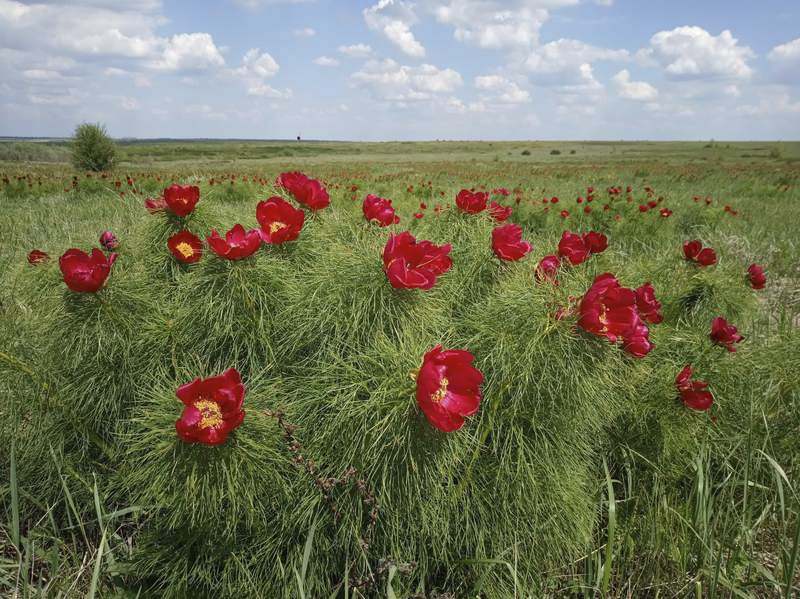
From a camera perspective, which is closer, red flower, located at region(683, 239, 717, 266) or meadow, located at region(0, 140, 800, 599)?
meadow, located at region(0, 140, 800, 599)

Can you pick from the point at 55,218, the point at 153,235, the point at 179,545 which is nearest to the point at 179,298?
the point at 153,235

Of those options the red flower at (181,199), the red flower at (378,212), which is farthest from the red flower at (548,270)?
the red flower at (181,199)

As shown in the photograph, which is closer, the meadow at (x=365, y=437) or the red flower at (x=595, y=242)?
the meadow at (x=365, y=437)

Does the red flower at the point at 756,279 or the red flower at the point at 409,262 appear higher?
the red flower at the point at 409,262

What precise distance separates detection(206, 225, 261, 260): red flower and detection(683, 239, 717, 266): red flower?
114 inches

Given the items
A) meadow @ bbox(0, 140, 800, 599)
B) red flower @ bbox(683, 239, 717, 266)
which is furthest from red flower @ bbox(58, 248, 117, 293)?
red flower @ bbox(683, 239, 717, 266)

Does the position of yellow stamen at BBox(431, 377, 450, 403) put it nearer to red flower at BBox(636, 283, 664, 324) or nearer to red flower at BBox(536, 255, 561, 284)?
red flower at BBox(536, 255, 561, 284)

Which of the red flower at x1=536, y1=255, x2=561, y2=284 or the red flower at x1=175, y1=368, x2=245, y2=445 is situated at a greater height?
the red flower at x1=536, y1=255, x2=561, y2=284

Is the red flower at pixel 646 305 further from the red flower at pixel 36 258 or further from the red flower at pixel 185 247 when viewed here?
the red flower at pixel 36 258

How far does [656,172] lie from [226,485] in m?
27.7

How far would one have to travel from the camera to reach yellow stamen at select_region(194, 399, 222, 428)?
144 cm

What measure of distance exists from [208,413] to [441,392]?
0.75 metres

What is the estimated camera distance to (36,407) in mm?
2207

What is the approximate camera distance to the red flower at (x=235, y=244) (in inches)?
73.3
